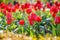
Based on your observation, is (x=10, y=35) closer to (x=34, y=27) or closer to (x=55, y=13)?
(x=34, y=27)

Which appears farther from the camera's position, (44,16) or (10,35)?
(44,16)

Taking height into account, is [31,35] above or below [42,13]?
below

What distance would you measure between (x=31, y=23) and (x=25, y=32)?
0.50 feet

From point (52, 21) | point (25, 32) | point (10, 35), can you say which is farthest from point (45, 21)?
point (10, 35)

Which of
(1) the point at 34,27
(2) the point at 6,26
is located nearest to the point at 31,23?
(1) the point at 34,27

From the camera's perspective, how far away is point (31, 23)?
1787 mm

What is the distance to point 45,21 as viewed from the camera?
6.55ft

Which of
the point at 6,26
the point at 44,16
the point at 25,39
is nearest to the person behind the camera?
the point at 25,39

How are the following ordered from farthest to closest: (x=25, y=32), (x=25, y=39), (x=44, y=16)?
(x=44, y=16)
(x=25, y=32)
(x=25, y=39)

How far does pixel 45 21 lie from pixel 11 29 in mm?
320

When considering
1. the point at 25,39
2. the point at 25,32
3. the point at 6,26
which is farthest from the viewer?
the point at 6,26

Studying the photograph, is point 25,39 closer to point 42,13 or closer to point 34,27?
point 34,27

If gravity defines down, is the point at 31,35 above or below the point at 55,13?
below

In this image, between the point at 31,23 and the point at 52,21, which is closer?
the point at 31,23
